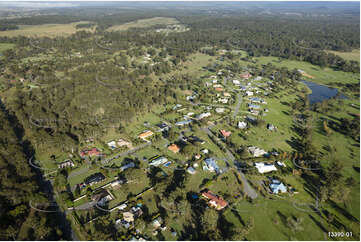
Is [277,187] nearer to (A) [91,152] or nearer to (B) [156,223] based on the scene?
(B) [156,223]

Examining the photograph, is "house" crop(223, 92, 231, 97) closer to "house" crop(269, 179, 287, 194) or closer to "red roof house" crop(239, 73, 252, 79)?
"red roof house" crop(239, 73, 252, 79)

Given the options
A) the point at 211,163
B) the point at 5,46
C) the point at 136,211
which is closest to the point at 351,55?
the point at 211,163

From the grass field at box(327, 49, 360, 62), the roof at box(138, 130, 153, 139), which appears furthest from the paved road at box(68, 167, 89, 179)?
the grass field at box(327, 49, 360, 62)

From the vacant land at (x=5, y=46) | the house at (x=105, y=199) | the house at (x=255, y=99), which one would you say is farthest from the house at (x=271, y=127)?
the vacant land at (x=5, y=46)

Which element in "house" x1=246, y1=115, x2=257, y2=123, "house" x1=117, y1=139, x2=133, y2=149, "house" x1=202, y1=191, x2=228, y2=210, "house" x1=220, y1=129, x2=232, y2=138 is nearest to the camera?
"house" x1=202, y1=191, x2=228, y2=210

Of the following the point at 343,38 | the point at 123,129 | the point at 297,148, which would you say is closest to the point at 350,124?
the point at 297,148
